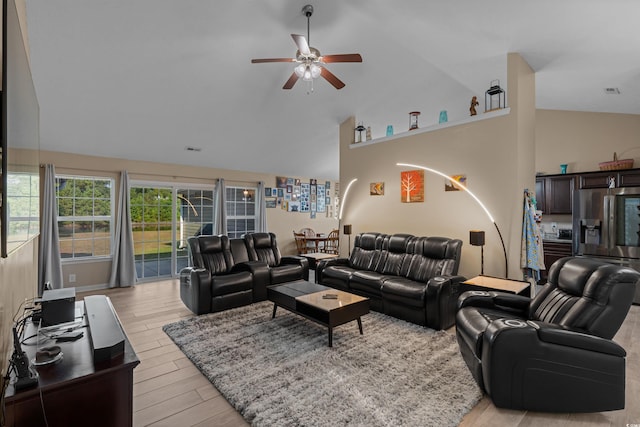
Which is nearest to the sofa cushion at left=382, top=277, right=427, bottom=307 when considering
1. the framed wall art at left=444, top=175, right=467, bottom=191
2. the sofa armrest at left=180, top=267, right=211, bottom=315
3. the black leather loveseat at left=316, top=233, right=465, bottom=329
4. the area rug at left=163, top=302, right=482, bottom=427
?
the black leather loveseat at left=316, top=233, right=465, bottom=329

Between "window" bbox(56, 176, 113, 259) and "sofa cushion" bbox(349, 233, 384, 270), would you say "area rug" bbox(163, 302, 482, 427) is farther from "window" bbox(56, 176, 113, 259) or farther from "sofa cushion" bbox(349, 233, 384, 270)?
"window" bbox(56, 176, 113, 259)

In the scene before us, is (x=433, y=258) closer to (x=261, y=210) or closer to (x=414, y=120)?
(x=414, y=120)

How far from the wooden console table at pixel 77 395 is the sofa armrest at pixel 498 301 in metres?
2.69

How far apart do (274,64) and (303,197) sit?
4366 mm

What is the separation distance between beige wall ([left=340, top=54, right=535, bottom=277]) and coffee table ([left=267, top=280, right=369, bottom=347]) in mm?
1917

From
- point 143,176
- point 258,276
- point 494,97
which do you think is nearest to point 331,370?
point 258,276

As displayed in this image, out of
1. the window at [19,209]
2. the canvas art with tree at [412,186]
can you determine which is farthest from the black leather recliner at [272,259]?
the window at [19,209]

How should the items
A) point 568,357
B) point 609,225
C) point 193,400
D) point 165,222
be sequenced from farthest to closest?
point 165,222, point 609,225, point 193,400, point 568,357

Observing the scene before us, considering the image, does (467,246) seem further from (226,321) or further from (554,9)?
(226,321)

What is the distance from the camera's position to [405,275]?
428 cm

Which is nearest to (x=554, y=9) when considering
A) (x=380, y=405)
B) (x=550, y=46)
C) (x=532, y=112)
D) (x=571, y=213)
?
Answer: (x=550, y=46)

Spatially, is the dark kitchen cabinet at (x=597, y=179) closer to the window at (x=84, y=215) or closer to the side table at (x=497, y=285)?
the side table at (x=497, y=285)

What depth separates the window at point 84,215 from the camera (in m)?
5.09

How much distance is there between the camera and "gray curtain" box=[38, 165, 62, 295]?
184 inches
